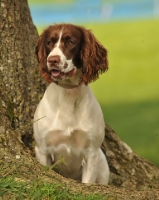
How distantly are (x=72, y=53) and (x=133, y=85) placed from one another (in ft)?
18.0

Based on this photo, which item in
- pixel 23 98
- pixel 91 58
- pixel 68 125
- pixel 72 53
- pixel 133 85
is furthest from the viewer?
pixel 133 85

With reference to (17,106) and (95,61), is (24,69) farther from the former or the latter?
(95,61)

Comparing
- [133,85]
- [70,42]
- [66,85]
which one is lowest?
[133,85]

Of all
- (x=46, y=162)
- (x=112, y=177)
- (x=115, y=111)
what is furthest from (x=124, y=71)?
(x=46, y=162)

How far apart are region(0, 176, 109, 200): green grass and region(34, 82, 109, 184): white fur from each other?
3.01 feet

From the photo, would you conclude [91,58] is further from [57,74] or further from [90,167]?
[90,167]

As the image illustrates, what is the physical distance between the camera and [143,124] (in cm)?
836

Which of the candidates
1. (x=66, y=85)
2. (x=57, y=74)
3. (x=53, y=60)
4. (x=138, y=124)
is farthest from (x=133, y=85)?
(x=53, y=60)

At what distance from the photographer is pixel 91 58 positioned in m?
4.93

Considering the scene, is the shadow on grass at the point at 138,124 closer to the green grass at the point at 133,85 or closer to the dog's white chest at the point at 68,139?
the green grass at the point at 133,85

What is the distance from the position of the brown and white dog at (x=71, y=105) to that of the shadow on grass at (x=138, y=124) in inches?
82.1

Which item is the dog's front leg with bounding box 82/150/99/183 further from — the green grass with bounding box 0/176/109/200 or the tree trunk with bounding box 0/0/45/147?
the green grass with bounding box 0/176/109/200

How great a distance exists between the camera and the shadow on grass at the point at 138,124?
25.1ft

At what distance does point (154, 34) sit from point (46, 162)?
849cm
